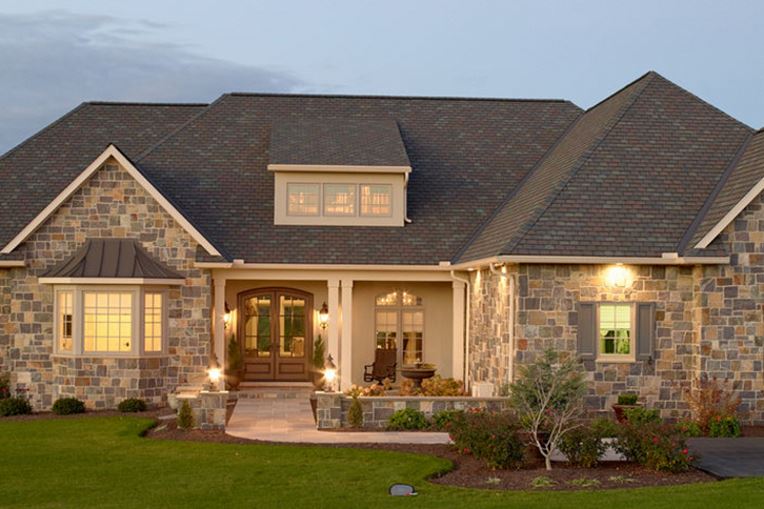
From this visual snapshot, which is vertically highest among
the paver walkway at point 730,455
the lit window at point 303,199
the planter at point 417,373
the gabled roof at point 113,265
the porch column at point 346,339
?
the lit window at point 303,199

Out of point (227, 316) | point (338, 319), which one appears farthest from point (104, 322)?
point (338, 319)

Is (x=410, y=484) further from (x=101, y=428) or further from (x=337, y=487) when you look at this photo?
(x=101, y=428)

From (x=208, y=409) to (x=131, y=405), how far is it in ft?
11.7

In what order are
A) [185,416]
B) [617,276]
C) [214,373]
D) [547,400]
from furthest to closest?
[214,373]
[617,276]
[185,416]
[547,400]

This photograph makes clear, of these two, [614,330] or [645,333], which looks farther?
[614,330]

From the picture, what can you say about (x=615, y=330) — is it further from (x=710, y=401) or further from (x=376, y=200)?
(x=376, y=200)

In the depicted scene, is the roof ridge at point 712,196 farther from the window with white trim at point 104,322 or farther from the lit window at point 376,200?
the window with white trim at point 104,322

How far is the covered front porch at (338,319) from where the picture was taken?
24078 millimetres

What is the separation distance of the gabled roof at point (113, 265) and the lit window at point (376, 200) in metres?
5.01

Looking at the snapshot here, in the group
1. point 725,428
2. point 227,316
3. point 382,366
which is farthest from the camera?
point 227,316

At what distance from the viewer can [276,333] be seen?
26.9 meters

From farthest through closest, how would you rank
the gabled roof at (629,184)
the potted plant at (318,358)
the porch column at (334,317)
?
the potted plant at (318,358)
the porch column at (334,317)
the gabled roof at (629,184)

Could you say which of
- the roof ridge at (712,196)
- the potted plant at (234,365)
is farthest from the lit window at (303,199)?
the roof ridge at (712,196)

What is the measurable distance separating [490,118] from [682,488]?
16.8 meters
